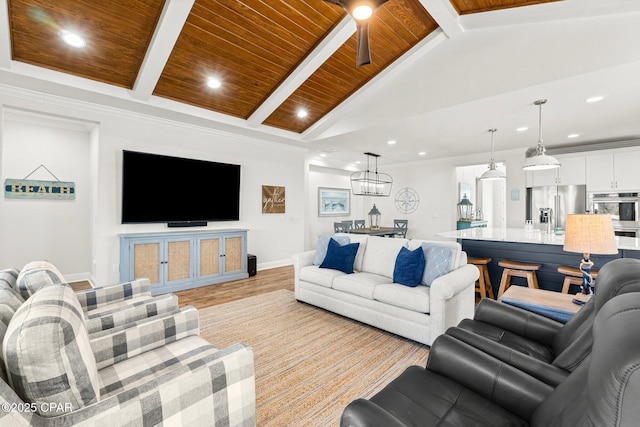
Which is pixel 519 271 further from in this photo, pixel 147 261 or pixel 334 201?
pixel 334 201

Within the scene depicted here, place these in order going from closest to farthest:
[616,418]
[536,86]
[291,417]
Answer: [616,418], [291,417], [536,86]

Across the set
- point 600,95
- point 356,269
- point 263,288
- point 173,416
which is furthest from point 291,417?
point 600,95

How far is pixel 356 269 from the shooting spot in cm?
370

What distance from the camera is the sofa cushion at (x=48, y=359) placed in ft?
2.92

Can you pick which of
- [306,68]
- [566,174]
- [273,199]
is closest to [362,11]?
[306,68]

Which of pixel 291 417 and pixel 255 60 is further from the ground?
pixel 255 60

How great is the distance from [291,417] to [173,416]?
0.95 meters

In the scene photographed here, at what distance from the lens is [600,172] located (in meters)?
5.51

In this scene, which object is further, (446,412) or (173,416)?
(446,412)

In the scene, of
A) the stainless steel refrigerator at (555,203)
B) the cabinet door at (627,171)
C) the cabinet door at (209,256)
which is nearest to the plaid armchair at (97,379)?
the cabinet door at (209,256)

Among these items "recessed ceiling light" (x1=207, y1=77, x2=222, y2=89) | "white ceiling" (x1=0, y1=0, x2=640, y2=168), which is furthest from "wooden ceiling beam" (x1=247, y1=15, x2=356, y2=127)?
"recessed ceiling light" (x1=207, y1=77, x2=222, y2=89)

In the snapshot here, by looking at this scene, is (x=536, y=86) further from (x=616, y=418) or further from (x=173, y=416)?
(x=173, y=416)

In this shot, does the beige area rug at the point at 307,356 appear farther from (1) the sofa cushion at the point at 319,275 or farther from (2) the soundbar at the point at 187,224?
(2) the soundbar at the point at 187,224

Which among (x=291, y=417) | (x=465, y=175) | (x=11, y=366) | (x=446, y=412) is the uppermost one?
(x=465, y=175)
